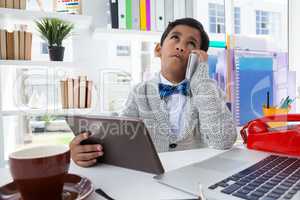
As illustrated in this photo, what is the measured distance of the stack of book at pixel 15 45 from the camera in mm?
Answer: 1493

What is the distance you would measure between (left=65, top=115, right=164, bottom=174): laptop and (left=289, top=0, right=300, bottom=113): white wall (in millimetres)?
1870

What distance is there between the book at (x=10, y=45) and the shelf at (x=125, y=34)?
451 millimetres

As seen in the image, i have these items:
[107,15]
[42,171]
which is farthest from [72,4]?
[42,171]

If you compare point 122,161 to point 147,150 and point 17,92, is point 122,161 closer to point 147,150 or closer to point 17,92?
point 147,150

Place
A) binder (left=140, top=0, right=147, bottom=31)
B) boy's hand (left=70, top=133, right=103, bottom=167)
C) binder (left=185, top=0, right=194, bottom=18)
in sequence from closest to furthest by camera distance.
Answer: boy's hand (left=70, top=133, right=103, bottom=167), binder (left=140, top=0, right=147, bottom=31), binder (left=185, top=0, right=194, bottom=18)

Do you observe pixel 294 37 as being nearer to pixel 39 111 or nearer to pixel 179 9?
pixel 179 9

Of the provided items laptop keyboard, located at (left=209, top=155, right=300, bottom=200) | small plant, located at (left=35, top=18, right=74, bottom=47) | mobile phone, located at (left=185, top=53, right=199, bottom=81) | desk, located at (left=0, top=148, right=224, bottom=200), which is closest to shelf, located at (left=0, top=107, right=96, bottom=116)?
small plant, located at (left=35, top=18, right=74, bottom=47)

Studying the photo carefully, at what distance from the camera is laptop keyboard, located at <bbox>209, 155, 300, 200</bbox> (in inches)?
18.3

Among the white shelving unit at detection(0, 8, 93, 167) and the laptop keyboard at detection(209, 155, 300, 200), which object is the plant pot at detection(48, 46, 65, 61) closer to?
the white shelving unit at detection(0, 8, 93, 167)

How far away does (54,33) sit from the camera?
1619 millimetres

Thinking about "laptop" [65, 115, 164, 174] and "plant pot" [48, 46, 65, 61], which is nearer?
"laptop" [65, 115, 164, 174]

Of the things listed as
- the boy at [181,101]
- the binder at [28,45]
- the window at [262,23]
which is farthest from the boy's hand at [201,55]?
the window at [262,23]

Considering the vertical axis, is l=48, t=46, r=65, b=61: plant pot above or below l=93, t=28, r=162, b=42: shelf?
below

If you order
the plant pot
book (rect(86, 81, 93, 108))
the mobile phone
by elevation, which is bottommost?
book (rect(86, 81, 93, 108))
